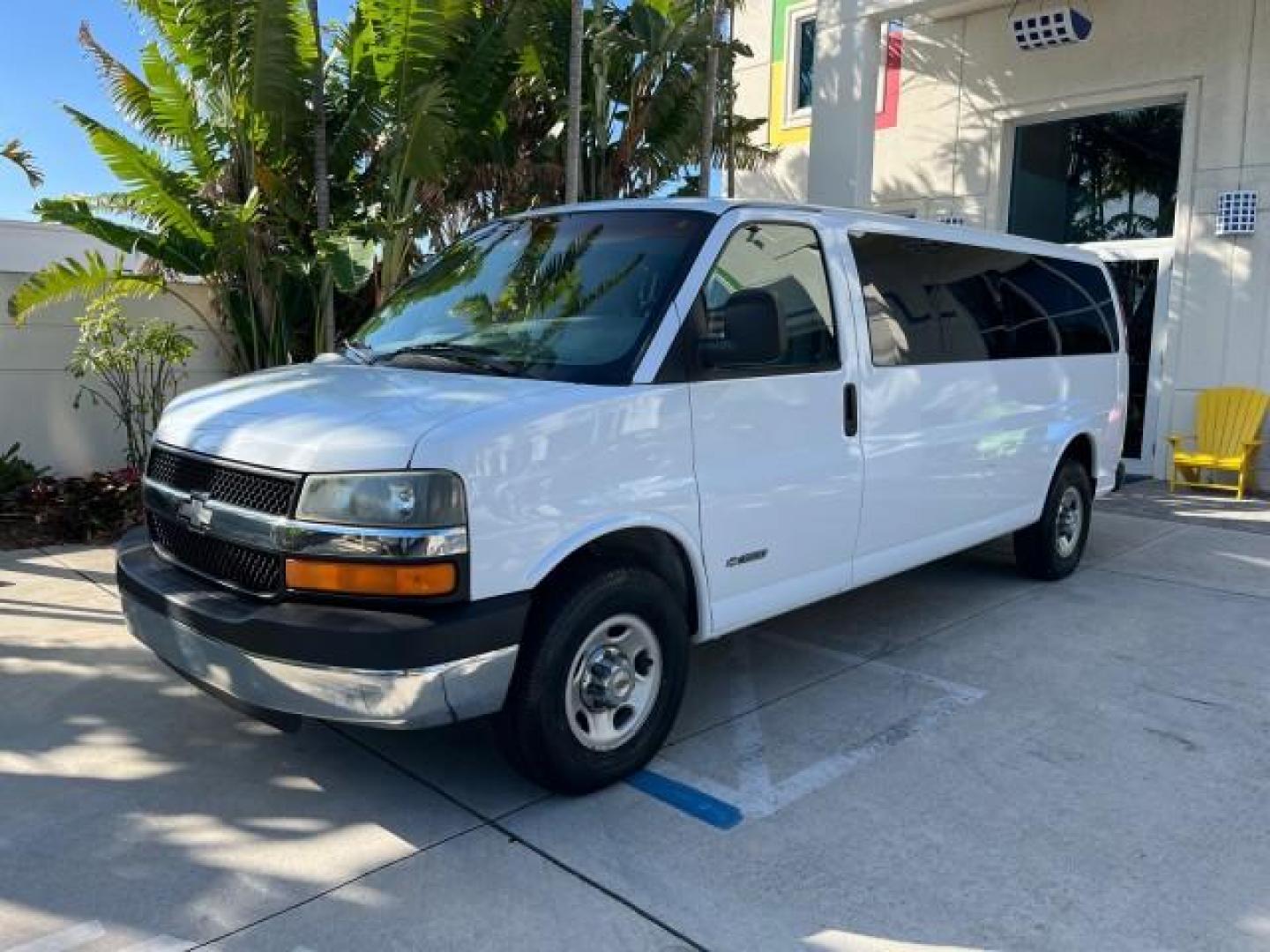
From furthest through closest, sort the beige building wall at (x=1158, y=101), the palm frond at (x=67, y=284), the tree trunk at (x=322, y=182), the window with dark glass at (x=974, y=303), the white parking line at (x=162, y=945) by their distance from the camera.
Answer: the beige building wall at (x=1158, y=101) → the tree trunk at (x=322, y=182) → the palm frond at (x=67, y=284) → the window with dark glass at (x=974, y=303) → the white parking line at (x=162, y=945)

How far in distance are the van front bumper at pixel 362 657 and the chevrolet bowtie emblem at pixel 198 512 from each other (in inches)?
11.6

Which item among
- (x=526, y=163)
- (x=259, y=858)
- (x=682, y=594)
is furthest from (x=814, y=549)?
(x=526, y=163)

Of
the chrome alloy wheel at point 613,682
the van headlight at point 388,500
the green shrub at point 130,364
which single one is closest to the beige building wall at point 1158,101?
the green shrub at point 130,364

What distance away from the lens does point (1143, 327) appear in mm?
11617

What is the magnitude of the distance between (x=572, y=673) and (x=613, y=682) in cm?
21

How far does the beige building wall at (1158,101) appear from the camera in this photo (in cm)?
1052

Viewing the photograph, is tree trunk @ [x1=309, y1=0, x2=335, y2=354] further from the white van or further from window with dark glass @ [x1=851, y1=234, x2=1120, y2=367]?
window with dark glass @ [x1=851, y1=234, x2=1120, y2=367]

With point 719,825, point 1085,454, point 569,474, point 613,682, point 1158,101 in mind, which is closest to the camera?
point 569,474

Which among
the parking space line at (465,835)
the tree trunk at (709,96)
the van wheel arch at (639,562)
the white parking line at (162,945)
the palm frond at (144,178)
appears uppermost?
the tree trunk at (709,96)

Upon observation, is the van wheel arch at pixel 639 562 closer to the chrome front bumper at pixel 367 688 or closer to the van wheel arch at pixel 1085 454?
the chrome front bumper at pixel 367 688

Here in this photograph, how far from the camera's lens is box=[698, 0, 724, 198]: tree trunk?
10.3m

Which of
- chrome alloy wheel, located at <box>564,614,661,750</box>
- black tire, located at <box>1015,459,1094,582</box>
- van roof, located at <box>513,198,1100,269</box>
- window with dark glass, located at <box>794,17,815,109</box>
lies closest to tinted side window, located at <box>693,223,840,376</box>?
van roof, located at <box>513,198,1100,269</box>

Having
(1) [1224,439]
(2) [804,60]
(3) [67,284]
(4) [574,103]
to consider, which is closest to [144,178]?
(3) [67,284]

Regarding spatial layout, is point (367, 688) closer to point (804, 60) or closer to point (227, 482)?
point (227, 482)
